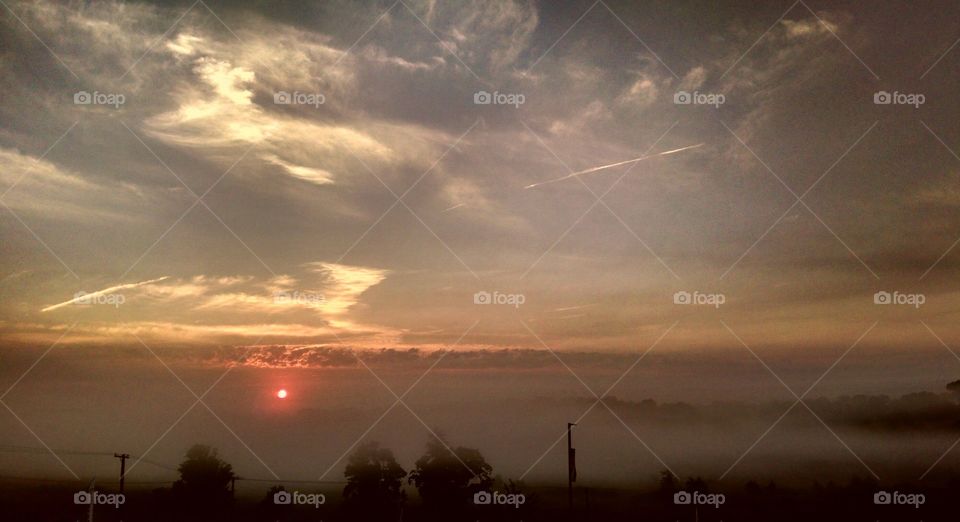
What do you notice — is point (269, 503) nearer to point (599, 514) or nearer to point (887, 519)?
point (599, 514)

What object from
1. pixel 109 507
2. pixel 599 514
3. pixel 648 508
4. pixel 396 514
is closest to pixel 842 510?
pixel 648 508

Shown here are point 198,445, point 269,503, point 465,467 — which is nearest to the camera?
point 465,467

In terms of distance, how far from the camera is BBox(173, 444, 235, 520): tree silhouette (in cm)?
6122

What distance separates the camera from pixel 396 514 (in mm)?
55750

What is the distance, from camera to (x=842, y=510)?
6406 centimetres

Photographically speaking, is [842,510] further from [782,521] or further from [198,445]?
[198,445]

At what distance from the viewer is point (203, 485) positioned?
62219mm

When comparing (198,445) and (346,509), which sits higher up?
(198,445)

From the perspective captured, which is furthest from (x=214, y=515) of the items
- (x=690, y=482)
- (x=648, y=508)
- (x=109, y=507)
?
(x=690, y=482)

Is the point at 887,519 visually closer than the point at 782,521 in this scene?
Yes

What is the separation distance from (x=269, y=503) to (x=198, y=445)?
8.77 meters

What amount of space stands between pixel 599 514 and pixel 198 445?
3335 cm

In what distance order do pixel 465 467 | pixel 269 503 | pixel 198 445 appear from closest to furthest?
pixel 465 467 < pixel 269 503 < pixel 198 445

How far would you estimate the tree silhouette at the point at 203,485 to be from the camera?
6122 cm
